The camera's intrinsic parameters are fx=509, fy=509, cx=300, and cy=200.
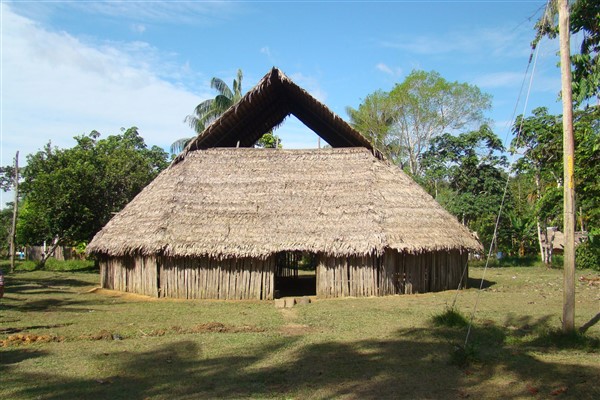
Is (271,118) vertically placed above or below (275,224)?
above

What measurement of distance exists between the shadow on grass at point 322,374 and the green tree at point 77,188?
2036cm

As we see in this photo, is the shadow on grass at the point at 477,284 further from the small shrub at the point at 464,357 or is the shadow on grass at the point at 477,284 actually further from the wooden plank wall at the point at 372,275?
the small shrub at the point at 464,357

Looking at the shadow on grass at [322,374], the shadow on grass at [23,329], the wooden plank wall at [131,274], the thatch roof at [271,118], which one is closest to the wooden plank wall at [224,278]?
the wooden plank wall at [131,274]

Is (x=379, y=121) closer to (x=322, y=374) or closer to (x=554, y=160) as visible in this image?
(x=554, y=160)

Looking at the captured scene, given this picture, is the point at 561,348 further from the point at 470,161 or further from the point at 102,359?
the point at 470,161

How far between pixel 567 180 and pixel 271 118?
43.2ft

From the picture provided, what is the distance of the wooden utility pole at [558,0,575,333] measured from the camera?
344 inches

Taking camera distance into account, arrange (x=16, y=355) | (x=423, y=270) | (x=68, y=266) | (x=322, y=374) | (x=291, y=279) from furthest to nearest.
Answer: (x=68, y=266)
(x=291, y=279)
(x=423, y=270)
(x=16, y=355)
(x=322, y=374)

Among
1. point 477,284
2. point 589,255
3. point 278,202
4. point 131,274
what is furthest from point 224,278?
point 589,255

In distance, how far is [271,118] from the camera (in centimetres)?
2028

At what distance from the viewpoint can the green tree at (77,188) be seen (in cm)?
2670

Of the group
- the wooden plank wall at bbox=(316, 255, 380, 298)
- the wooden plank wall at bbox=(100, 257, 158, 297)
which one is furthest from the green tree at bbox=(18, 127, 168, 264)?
the wooden plank wall at bbox=(316, 255, 380, 298)

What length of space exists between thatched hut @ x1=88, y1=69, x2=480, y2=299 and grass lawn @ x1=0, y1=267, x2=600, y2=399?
1519 millimetres

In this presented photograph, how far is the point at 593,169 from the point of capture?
63.1 ft
